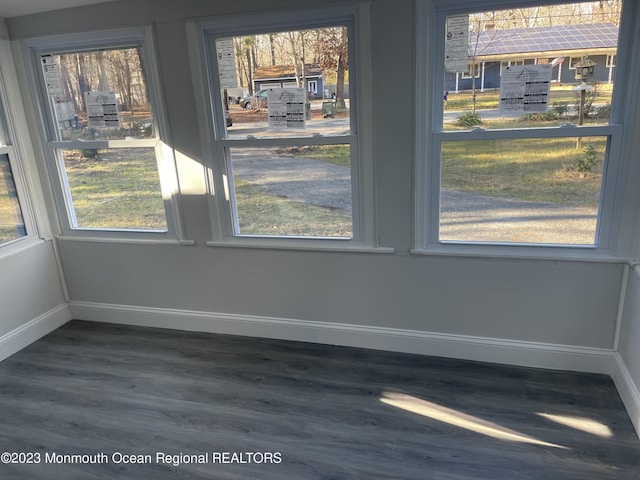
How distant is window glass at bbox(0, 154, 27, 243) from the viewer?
3088 mm

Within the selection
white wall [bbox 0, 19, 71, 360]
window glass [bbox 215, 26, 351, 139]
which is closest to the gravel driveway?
window glass [bbox 215, 26, 351, 139]

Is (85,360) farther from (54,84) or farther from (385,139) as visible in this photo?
(385,139)

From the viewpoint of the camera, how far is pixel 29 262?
127 inches

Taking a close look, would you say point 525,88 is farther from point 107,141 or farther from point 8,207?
point 8,207

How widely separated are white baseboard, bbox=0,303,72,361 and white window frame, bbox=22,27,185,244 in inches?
24.2

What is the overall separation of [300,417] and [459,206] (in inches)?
56.8

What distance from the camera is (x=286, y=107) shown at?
2701 millimetres

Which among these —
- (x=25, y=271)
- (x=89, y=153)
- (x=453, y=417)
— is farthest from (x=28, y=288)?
(x=453, y=417)

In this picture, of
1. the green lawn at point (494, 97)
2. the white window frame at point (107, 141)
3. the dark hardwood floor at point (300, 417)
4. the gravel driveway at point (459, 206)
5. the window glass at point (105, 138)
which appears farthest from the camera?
the window glass at point (105, 138)

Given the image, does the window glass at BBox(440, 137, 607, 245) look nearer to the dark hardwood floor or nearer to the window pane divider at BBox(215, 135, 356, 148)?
the window pane divider at BBox(215, 135, 356, 148)

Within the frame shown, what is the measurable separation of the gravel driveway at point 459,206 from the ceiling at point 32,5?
131 centimetres

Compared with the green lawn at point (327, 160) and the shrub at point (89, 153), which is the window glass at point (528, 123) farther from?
the shrub at point (89, 153)

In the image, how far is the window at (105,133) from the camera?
2939 mm

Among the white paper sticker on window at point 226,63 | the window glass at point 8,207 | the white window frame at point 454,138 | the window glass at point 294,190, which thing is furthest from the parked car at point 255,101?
the window glass at point 8,207
